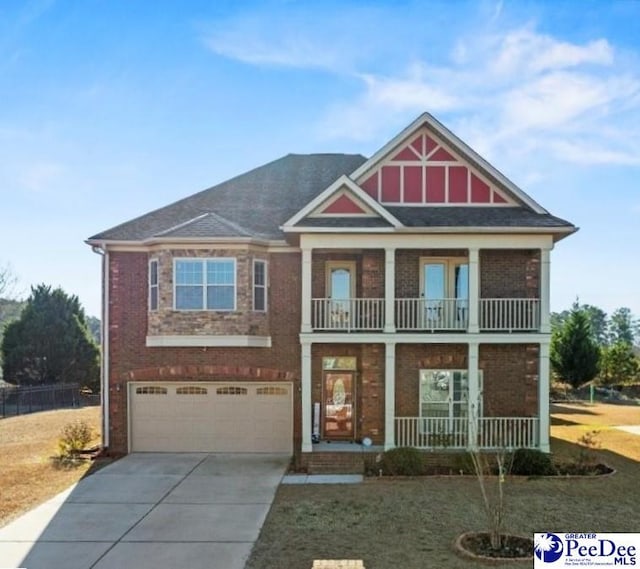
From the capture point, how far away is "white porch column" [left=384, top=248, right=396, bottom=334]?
16547 mm

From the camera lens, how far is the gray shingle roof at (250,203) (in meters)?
17.6

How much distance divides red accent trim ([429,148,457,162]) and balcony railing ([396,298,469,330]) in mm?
4044

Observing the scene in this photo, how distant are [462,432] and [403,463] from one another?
296 cm

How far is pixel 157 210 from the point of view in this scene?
19.6m

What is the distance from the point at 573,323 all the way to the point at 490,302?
75.2ft

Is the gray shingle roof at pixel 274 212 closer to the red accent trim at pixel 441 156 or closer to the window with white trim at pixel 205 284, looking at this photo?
the window with white trim at pixel 205 284

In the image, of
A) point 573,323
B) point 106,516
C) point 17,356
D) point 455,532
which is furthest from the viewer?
point 573,323

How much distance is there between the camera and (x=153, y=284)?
17609mm

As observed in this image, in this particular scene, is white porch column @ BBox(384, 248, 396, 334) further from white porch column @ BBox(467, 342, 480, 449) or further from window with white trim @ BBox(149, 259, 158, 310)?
window with white trim @ BBox(149, 259, 158, 310)

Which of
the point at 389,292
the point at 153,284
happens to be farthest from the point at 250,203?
the point at 389,292

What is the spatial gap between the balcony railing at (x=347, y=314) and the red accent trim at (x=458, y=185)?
147 inches

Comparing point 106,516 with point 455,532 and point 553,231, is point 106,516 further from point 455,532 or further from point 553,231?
point 553,231

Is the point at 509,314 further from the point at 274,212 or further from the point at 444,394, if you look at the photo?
the point at 274,212

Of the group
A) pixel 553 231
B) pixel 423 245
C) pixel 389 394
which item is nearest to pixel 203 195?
pixel 423 245
